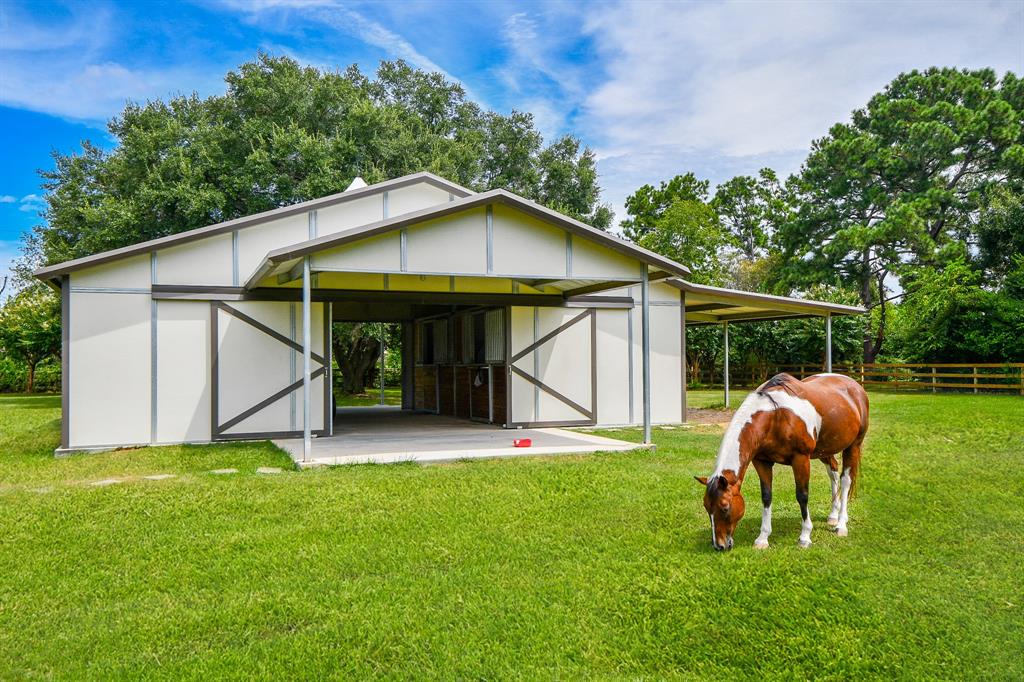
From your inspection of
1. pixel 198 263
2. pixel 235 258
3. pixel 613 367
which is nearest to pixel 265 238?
pixel 235 258

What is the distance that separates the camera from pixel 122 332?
10367 mm

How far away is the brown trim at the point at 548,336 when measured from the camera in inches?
488

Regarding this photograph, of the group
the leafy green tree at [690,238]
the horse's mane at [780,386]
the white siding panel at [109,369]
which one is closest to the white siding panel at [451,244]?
the white siding panel at [109,369]

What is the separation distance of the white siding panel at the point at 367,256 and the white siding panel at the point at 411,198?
4.22 meters

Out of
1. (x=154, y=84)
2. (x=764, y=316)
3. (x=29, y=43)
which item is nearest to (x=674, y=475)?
(x=764, y=316)

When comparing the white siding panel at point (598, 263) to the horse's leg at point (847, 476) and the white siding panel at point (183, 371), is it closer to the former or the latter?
the horse's leg at point (847, 476)

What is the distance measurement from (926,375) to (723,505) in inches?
753

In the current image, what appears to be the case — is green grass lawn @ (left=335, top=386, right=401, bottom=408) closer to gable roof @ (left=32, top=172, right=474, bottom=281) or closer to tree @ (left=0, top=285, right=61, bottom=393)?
gable roof @ (left=32, top=172, right=474, bottom=281)

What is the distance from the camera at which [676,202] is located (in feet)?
107

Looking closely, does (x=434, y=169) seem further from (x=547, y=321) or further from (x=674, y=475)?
(x=674, y=475)

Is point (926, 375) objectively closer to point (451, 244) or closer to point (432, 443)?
point (432, 443)

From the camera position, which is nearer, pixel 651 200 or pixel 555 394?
pixel 555 394

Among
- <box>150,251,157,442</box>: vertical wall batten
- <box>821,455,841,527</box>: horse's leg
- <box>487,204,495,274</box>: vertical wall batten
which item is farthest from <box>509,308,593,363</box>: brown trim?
<box>821,455,841,527</box>: horse's leg

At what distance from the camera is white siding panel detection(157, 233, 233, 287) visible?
418 inches
